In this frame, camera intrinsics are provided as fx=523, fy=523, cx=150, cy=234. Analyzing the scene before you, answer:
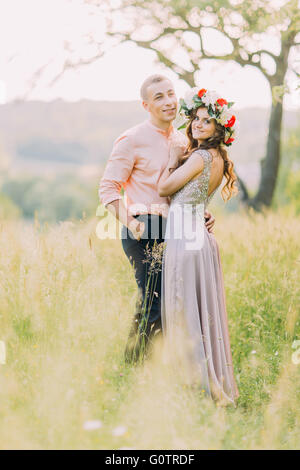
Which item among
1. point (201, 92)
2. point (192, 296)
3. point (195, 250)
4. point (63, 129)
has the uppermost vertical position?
point (63, 129)

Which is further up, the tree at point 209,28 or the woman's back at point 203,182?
the tree at point 209,28

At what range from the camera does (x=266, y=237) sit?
6.20 meters

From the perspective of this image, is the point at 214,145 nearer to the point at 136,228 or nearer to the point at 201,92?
the point at 201,92

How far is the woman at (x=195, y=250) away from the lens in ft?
12.5

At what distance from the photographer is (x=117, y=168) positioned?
394cm

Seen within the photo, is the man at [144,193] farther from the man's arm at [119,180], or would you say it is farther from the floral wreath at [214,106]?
the floral wreath at [214,106]

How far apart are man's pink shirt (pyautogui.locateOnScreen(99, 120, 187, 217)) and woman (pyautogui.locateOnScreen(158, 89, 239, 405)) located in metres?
0.13

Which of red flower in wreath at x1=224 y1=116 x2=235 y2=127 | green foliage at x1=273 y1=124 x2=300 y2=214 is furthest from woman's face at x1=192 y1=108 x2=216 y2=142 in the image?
green foliage at x1=273 y1=124 x2=300 y2=214

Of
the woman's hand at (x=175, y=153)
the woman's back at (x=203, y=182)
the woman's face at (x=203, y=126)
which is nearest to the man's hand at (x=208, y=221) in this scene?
the woman's back at (x=203, y=182)

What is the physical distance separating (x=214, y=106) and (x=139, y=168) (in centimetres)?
72

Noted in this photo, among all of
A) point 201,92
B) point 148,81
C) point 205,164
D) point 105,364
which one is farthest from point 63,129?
point 105,364

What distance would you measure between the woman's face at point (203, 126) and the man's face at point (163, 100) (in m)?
0.23

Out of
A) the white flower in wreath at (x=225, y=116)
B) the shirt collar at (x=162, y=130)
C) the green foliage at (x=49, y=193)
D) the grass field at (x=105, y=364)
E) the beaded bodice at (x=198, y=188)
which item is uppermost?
the white flower in wreath at (x=225, y=116)
